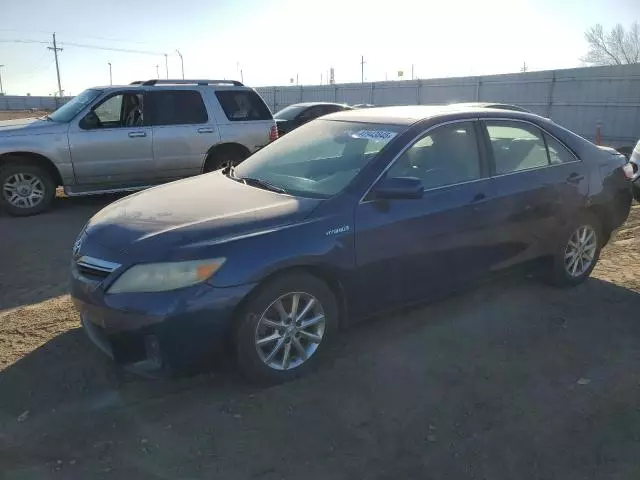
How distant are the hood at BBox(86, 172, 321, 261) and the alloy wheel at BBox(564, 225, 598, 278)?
2665 mm

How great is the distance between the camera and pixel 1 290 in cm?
495

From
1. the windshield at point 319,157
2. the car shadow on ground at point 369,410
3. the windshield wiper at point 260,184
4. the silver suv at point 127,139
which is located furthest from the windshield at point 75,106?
the car shadow on ground at point 369,410

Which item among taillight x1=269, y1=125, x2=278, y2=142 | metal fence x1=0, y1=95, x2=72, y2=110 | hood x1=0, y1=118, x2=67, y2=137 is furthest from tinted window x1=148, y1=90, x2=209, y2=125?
metal fence x1=0, y1=95, x2=72, y2=110

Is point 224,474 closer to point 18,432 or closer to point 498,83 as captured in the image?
point 18,432

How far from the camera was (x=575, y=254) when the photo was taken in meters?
4.96

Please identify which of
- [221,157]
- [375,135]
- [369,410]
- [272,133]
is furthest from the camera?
[272,133]

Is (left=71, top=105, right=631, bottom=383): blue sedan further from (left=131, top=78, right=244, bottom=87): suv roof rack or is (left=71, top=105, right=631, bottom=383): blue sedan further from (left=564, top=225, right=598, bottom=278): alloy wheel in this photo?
Answer: (left=131, top=78, right=244, bottom=87): suv roof rack

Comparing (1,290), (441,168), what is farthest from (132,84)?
(441,168)

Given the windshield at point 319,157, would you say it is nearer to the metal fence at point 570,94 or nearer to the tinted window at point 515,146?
the tinted window at point 515,146

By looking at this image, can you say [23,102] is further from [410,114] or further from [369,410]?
[369,410]

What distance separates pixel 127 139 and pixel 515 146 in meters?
5.74

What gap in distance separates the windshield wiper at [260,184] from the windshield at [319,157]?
0.02 metres

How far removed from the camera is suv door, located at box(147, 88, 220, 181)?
8391 millimetres

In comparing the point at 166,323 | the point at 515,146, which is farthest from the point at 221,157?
the point at 166,323
